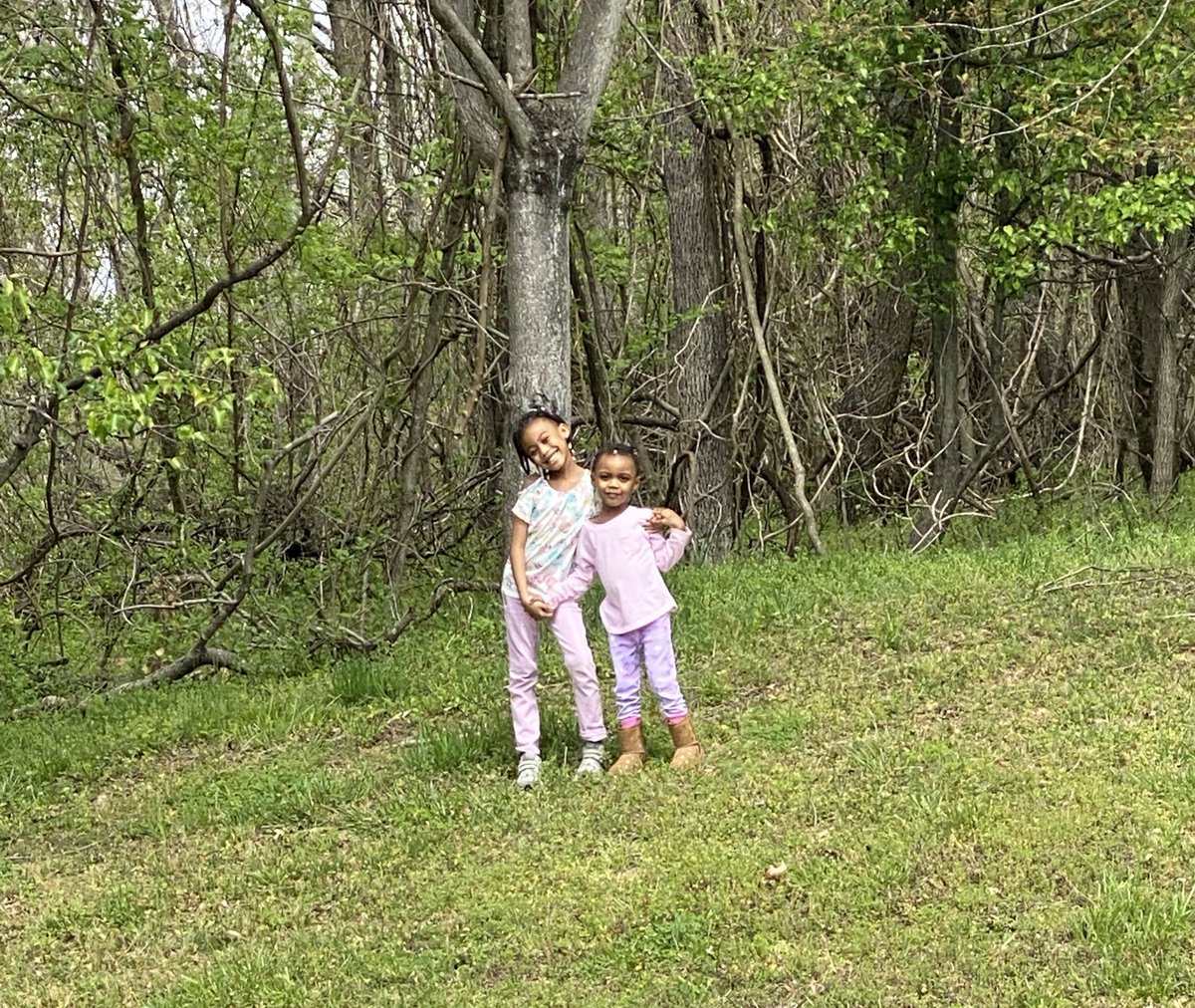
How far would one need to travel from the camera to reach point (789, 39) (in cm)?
992

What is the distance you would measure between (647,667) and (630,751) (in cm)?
41

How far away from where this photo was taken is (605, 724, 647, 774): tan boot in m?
5.23

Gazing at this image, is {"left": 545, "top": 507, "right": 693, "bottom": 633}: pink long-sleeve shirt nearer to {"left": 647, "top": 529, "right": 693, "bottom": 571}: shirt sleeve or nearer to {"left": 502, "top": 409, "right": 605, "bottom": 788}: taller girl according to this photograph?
{"left": 647, "top": 529, "right": 693, "bottom": 571}: shirt sleeve

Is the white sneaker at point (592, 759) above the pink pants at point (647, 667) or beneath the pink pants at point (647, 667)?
beneath

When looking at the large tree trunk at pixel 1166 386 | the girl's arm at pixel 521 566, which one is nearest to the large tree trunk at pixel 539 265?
the girl's arm at pixel 521 566

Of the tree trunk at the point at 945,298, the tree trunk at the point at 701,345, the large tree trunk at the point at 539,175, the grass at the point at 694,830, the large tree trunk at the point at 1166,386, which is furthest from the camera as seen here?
the large tree trunk at the point at 1166,386

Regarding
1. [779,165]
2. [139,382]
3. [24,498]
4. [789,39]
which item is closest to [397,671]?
[139,382]

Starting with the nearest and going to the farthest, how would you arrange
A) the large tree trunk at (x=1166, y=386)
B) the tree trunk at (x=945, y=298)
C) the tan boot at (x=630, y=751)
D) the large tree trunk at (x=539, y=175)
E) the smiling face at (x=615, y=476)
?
the smiling face at (x=615, y=476)
the tan boot at (x=630, y=751)
the large tree trunk at (x=539, y=175)
the tree trunk at (x=945, y=298)
the large tree trunk at (x=1166, y=386)

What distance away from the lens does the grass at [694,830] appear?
3.60 metres

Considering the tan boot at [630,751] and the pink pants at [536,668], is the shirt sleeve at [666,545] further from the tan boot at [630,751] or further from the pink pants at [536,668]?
the tan boot at [630,751]

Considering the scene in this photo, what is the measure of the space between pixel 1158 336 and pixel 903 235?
13.2 ft

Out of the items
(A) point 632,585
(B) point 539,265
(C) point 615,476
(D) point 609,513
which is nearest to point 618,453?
(C) point 615,476

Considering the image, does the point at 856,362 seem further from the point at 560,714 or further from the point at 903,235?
the point at 560,714

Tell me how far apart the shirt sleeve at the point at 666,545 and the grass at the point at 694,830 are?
873mm
